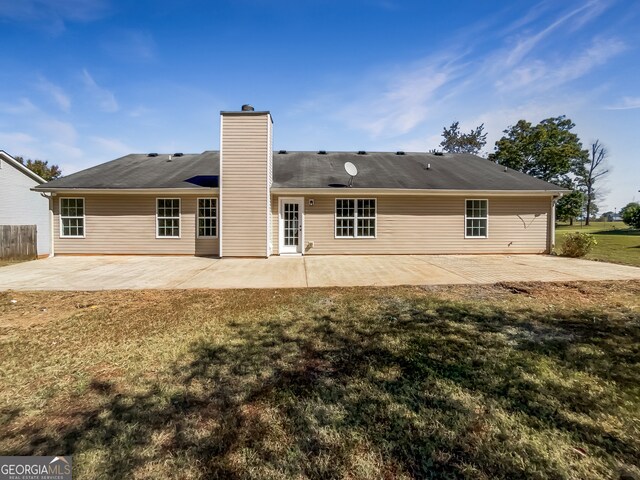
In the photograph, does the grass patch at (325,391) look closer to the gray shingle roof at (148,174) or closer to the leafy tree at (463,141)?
the gray shingle roof at (148,174)

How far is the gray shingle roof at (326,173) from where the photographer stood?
11.9 metres

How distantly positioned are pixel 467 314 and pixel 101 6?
45.9ft

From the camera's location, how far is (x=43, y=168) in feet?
104

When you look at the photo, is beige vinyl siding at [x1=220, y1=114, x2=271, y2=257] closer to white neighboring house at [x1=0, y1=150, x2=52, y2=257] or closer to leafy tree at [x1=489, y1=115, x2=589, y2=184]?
white neighboring house at [x1=0, y1=150, x2=52, y2=257]

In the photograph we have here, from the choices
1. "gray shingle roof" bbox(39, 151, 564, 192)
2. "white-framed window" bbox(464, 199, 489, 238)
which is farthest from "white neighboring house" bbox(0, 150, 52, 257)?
"white-framed window" bbox(464, 199, 489, 238)

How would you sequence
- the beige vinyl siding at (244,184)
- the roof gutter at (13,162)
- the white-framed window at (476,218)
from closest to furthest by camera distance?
the beige vinyl siding at (244,184), the white-framed window at (476,218), the roof gutter at (13,162)

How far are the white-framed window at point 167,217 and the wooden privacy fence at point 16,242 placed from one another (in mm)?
5468

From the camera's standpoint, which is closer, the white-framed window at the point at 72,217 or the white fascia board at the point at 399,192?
the white fascia board at the point at 399,192

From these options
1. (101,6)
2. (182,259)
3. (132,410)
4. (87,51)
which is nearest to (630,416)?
(132,410)

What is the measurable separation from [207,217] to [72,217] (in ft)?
17.7

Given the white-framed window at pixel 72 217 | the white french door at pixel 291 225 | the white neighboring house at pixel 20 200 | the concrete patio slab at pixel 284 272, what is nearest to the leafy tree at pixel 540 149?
the concrete patio slab at pixel 284 272

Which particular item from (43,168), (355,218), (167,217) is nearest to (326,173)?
(355,218)

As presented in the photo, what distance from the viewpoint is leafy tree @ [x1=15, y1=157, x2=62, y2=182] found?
1208 inches

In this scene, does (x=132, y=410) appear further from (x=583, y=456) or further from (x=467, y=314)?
(x=467, y=314)
